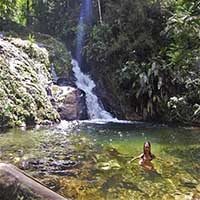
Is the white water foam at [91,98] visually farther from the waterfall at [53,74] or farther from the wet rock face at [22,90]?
the wet rock face at [22,90]

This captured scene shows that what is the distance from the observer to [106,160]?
848 cm

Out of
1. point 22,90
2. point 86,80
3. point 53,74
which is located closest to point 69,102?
point 22,90

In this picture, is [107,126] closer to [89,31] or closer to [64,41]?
[89,31]

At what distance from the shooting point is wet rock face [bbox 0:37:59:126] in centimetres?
1395

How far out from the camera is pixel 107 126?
14797 mm

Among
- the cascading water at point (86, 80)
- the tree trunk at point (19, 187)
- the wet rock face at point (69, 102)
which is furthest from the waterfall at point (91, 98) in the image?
the tree trunk at point (19, 187)

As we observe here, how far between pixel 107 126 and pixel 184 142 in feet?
14.4

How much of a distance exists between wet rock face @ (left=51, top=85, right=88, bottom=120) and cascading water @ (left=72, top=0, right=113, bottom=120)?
60 centimetres

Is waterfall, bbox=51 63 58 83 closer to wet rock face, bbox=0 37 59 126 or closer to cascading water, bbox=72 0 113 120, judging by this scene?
wet rock face, bbox=0 37 59 126

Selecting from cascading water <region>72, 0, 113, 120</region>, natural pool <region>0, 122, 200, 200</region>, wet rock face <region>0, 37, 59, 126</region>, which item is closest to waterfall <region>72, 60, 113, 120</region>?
cascading water <region>72, 0, 113, 120</region>

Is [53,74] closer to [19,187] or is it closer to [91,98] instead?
[91,98]

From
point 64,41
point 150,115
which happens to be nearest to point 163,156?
point 150,115

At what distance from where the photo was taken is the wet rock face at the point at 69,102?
1638 centimetres

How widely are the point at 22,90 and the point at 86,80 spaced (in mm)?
5724
